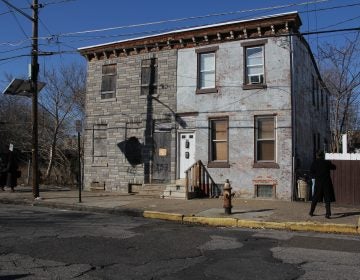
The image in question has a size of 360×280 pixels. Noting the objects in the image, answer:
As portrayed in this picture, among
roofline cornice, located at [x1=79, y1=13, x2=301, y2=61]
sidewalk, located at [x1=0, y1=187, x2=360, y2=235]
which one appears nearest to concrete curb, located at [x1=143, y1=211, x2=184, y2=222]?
sidewalk, located at [x1=0, y1=187, x2=360, y2=235]

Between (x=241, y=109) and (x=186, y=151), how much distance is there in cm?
296

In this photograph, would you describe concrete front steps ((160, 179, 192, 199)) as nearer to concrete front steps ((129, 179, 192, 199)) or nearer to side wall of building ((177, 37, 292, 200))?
concrete front steps ((129, 179, 192, 199))

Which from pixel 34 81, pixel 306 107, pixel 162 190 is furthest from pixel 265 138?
pixel 34 81

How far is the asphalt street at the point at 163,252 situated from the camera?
23.3ft

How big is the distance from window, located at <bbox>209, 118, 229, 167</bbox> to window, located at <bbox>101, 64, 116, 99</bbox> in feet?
17.5

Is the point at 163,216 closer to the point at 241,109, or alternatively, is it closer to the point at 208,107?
the point at 241,109

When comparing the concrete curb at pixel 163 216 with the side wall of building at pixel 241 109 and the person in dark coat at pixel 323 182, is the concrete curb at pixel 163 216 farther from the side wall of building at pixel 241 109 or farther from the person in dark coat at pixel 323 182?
the side wall of building at pixel 241 109

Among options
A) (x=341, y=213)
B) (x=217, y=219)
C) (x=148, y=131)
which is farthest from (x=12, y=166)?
(x=341, y=213)

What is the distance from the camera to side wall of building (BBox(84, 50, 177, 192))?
20.3 meters

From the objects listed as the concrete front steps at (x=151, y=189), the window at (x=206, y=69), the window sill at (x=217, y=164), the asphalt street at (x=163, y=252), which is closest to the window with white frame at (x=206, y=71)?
the window at (x=206, y=69)

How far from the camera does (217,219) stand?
500 inches

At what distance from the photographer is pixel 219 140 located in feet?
62.4

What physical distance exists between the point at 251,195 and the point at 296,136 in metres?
2.76

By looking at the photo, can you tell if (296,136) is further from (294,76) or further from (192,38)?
(192,38)
